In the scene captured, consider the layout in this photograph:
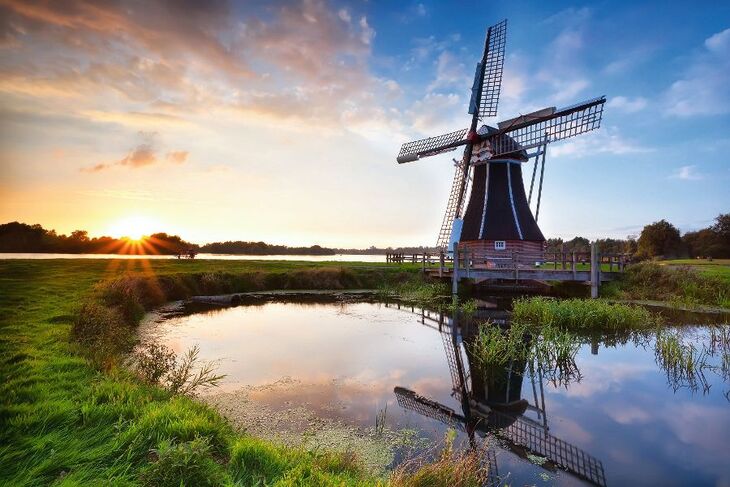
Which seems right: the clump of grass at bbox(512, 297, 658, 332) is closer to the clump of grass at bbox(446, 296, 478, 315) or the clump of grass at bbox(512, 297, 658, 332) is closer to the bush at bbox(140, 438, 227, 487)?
the clump of grass at bbox(446, 296, 478, 315)

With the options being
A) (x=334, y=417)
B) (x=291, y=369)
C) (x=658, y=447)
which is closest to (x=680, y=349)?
(x=658, y=447)

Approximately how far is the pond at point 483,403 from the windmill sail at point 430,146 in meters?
17.9

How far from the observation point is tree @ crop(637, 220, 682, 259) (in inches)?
2566

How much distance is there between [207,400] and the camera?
8.09 meters

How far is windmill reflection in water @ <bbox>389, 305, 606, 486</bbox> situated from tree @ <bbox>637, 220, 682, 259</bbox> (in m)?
69.3

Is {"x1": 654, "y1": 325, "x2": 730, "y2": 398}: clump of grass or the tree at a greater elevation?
the tree

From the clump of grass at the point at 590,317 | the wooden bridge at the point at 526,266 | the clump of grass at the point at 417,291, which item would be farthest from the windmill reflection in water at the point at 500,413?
the clump of grass at the point at 417,291

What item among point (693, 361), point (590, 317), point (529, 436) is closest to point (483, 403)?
point (529, 436)

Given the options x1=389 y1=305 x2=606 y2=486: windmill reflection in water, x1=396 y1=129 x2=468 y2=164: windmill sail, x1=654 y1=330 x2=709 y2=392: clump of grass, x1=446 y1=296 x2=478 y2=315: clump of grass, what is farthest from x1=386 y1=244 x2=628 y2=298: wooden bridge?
x1=389 y1=305 x2=606 y2=486: windmill reflection in water

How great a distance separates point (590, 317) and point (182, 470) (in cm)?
1603

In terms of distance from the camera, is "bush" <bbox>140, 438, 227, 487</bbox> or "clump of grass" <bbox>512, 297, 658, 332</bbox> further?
"clump of grass" <bbox>512, 297, 658, 332</bbox>

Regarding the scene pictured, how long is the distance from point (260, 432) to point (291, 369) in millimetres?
3820

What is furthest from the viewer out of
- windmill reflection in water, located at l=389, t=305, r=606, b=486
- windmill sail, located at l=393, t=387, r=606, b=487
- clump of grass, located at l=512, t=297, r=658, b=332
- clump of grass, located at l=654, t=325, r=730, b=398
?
clump of grass, located at l=512, t=297, r=658, b=332

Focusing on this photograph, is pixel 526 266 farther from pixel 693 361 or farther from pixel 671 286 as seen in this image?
pixel 693 361
